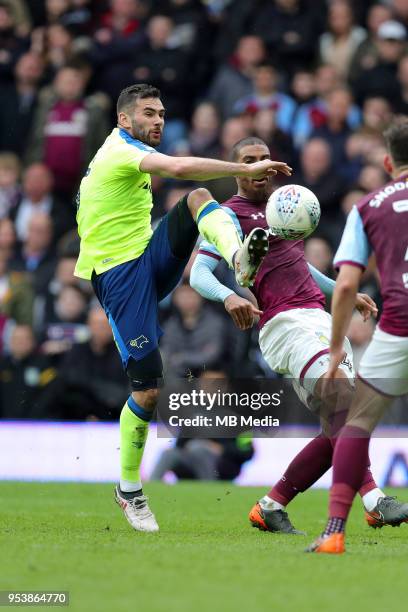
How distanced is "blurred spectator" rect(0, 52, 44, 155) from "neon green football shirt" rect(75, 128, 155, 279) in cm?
946

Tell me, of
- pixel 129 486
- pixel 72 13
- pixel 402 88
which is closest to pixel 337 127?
pixel 402 88

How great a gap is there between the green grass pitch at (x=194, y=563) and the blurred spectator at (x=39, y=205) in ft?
23.6

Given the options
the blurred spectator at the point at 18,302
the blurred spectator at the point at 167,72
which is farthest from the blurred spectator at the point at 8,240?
Result: the blurred spectator at the point at 167,72

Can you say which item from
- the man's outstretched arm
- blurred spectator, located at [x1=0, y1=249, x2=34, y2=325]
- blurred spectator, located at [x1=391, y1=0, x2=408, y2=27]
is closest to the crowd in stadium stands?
blurred spectator, located at [x1=0, y1=249, x2=34, y2=325]

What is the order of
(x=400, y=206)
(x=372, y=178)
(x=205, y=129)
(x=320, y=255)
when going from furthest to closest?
1. (x=205, y=129)
2. (x=372, y=178)
3. (x=320, y=255)
4. (x=400, y=206)

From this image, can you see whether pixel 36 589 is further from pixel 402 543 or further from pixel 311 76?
pixel 311 76

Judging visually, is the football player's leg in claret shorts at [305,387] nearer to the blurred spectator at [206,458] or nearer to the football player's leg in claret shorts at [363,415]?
the football player's leg in claret shorts at [363,415]

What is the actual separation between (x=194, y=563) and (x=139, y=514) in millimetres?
1982

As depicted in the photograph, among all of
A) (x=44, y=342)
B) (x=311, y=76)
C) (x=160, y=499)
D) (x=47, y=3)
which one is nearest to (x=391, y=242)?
(x=160, y=499)

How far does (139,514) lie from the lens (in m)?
8.69

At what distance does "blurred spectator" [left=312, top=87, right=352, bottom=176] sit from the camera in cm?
1580

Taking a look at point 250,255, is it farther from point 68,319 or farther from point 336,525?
point 68,319

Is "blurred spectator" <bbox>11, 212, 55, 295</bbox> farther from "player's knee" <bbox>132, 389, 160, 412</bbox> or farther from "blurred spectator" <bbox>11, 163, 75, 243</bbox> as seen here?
"player's knee" <bbox>132, 389, 160, 412</bbox>

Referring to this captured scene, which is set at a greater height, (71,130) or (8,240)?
(71,130)
